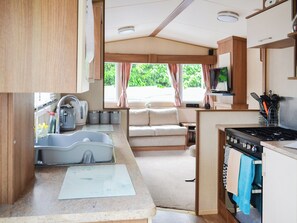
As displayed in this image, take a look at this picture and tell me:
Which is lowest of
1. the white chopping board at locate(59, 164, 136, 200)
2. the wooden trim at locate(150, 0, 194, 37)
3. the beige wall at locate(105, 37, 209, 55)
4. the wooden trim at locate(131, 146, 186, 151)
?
the wooden trim at locate(131, 146, 186, 151)

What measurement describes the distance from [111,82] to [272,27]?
5.21 m

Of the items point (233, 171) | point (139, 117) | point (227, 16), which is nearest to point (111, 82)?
point (139, 117)

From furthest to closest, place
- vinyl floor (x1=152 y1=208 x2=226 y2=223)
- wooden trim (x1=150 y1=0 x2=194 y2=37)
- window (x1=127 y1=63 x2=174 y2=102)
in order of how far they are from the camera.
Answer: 1. window (x1=127 y1=63 x2=174 y2=102)
2. wooden trim (x1=150 y1=0 x2=194 y2=37)
3. vinyl floor (x1=152 y1=208 x2=226 y2=223)

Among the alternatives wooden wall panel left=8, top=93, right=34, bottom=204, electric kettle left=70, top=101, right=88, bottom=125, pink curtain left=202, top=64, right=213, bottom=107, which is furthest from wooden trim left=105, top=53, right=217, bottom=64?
wooden wall panel left=8, top=93, right=34, bottom=204

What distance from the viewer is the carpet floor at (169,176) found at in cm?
353

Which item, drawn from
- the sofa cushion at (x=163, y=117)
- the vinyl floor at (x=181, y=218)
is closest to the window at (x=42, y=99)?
the vinyl floor at (x=181, y=218)

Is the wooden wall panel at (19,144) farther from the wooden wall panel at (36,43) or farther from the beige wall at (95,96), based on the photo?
the beige wall at (95,96)

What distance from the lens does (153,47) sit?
295 inches

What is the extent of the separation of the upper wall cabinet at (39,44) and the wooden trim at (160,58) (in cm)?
632

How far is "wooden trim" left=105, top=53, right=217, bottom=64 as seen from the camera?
23.5ft

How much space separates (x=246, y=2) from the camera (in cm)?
414

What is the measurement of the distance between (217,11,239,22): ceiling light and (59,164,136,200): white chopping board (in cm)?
396

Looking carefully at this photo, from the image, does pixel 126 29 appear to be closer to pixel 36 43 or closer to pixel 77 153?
pixel 77 153

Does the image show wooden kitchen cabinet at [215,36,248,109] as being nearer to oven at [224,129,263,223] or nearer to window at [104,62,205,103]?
window at [104,62,205,103]
